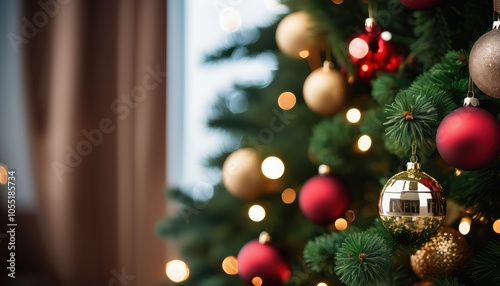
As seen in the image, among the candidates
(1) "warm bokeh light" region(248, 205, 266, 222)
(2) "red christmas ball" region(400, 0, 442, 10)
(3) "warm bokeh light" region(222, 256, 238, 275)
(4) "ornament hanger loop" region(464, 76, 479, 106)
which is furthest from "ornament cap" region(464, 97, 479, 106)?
(3) "warm bokeh light" region(222, 256, 238, 275)

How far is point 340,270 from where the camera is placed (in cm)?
62

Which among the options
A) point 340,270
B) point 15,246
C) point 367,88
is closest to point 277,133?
point 367,88

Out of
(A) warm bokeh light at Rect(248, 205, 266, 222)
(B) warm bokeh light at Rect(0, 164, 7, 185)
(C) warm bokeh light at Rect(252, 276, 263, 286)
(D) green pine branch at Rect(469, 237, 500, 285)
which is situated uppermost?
(B) warm bokeh light at Rect(0, 164, 7, 185)

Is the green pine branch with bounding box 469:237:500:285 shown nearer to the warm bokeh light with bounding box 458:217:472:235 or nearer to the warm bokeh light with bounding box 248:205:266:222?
the warm bokeh light with bounding box 458:217:472:235

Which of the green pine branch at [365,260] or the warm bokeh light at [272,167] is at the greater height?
the warm bokeh light at [272,167]

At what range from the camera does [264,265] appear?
38.3 inches

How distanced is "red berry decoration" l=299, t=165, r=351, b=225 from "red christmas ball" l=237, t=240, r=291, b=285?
12cm

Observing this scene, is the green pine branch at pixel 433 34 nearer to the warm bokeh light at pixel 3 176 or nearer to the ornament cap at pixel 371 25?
the ornament cap at pixel 371 25

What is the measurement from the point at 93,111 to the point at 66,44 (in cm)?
21

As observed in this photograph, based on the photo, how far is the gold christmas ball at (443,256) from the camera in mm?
730

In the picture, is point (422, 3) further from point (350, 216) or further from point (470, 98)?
point (350, 216)

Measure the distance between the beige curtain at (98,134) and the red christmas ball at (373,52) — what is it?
968 mm

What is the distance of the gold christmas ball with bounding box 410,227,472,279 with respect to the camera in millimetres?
730

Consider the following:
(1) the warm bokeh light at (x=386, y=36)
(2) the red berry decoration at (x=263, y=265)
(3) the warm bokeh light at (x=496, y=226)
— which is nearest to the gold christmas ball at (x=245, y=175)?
(2) the red berry decoration at (x=263, y=265)
